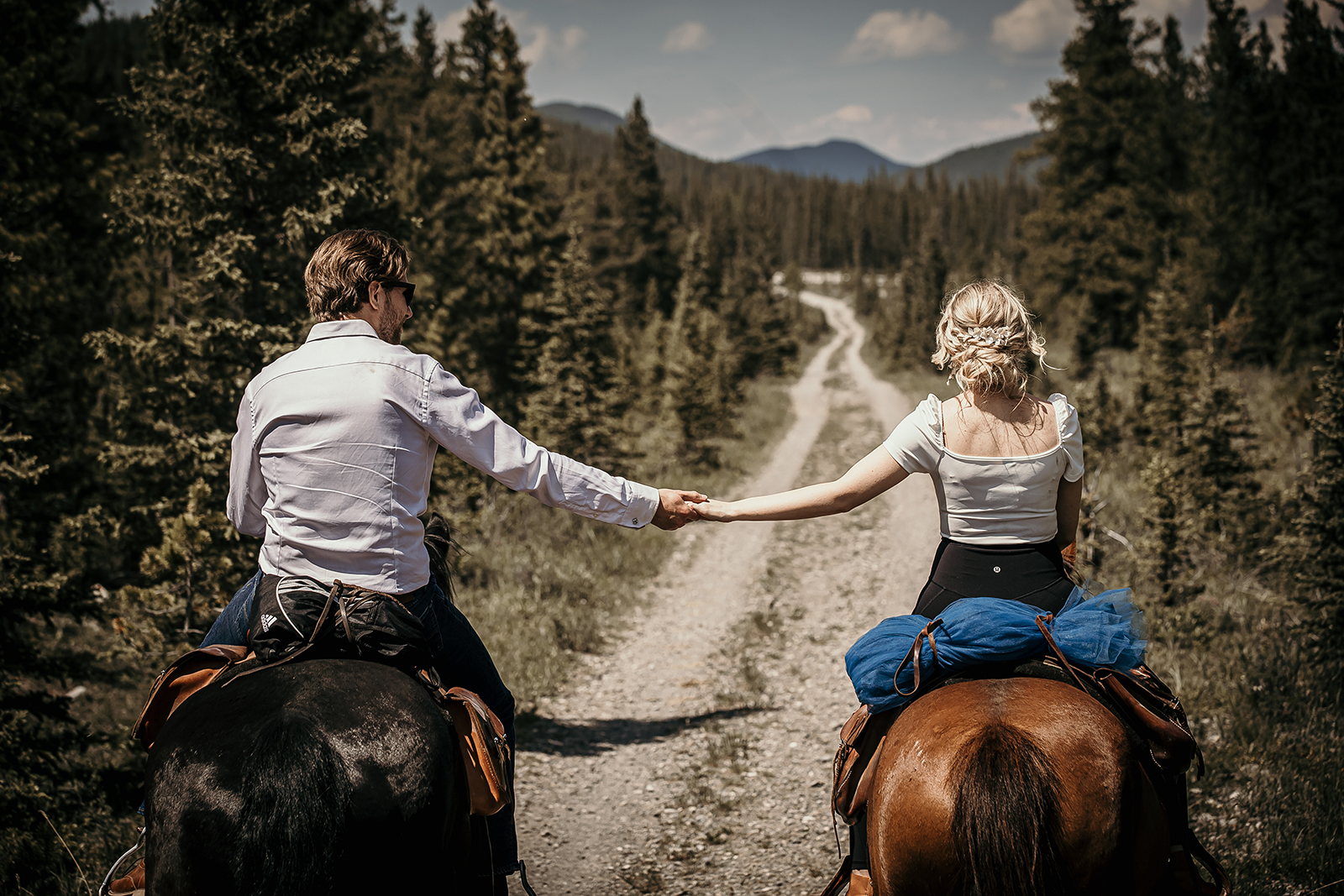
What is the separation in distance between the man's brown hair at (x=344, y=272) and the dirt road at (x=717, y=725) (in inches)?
151

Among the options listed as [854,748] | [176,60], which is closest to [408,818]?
[854,748]

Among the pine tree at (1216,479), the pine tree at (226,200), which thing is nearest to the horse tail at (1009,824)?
the pine tree at (226,200)

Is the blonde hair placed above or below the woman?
above

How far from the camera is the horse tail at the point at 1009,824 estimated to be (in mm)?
2365

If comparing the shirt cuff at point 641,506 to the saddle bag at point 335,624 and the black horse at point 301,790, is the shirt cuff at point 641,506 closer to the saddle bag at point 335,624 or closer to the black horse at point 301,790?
the saddle bag at point 335,624

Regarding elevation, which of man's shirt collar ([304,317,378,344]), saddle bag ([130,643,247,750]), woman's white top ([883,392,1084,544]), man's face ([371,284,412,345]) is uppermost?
man's face ([371,284,412,345])

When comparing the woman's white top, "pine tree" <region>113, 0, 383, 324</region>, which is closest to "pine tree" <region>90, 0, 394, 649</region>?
"pine tree" <region>113, 0, 383, 324</region>

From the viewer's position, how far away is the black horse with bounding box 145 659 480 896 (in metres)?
2.38

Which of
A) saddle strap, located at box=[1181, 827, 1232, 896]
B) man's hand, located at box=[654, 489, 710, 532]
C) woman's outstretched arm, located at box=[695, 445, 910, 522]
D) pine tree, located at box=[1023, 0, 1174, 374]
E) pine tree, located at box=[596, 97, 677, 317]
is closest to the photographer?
saddle strap, located at box=[1181, 827, 1232, 896]

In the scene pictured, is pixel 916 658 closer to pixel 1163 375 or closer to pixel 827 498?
pixel 827 498

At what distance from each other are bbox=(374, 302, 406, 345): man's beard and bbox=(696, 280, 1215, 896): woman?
2110mm

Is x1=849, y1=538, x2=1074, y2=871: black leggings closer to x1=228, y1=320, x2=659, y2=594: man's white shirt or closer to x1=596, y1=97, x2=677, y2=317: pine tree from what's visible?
x1=228, y1=320, x2=659, y2=594: man's white shirt

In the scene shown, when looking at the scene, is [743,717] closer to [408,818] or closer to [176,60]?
[408,818]

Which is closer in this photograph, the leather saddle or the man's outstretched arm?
the leather saddle
